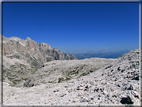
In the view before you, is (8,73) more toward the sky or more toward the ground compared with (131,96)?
more toward the ground

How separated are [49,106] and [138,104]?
11.2m

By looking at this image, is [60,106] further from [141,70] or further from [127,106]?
[141,70]

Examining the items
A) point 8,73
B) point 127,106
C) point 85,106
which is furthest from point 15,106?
point 8,73

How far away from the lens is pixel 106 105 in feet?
32.8

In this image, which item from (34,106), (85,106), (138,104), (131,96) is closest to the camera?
(138,104)

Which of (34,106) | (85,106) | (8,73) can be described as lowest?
(8,73)

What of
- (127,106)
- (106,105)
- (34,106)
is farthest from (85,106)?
(34,106)

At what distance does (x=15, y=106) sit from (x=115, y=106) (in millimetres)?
16909

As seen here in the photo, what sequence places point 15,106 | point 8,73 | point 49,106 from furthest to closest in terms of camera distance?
point 8,73 → point 15,106 → point 49,106

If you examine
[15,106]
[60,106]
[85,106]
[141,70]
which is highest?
[141,70]

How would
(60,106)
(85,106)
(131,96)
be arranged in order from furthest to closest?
(60,106) < (85,106) < (131,96)

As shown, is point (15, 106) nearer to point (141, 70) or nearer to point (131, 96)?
point (131, 96)

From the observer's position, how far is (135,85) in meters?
11.3

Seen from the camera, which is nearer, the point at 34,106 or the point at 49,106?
the point at 49,106
